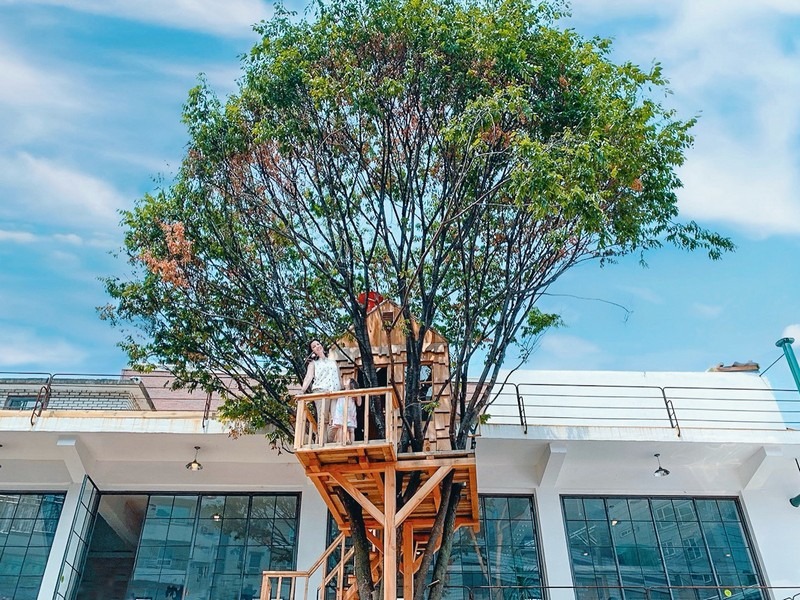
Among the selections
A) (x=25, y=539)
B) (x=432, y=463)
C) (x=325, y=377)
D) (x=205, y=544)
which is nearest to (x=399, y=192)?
(x=325, y=377)

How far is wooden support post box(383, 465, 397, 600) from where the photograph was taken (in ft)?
22.7

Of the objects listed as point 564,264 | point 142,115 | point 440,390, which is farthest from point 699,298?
point 142,115

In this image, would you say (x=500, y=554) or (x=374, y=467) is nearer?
(x=374, y=467)

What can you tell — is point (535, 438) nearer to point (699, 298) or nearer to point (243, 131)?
point (699, 298)

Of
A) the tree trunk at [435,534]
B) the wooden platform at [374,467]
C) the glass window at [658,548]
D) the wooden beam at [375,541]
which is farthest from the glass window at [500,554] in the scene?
the wooden platform at [374,467]

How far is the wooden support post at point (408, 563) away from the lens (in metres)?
8.30

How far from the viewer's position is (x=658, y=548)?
12.2 metres

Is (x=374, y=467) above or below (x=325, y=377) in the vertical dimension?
below

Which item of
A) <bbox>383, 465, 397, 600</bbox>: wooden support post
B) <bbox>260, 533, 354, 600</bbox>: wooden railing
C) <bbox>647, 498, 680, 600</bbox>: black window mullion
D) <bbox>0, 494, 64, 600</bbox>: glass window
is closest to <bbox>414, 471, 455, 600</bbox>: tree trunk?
<bbox>383, 465, 397, 600</bbox>: wooden support post

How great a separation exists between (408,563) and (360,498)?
1.70m

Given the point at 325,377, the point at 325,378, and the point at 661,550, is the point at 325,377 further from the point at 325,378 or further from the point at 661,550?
the point at 661,550

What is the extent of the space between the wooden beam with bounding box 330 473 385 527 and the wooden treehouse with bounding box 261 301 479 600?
12 mm

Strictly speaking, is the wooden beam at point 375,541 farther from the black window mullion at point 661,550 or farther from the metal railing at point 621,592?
the black window mullion at point 661,550

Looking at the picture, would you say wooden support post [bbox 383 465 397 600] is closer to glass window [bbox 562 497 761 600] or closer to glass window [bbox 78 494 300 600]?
glass window [bbox 78 494 300 600]
